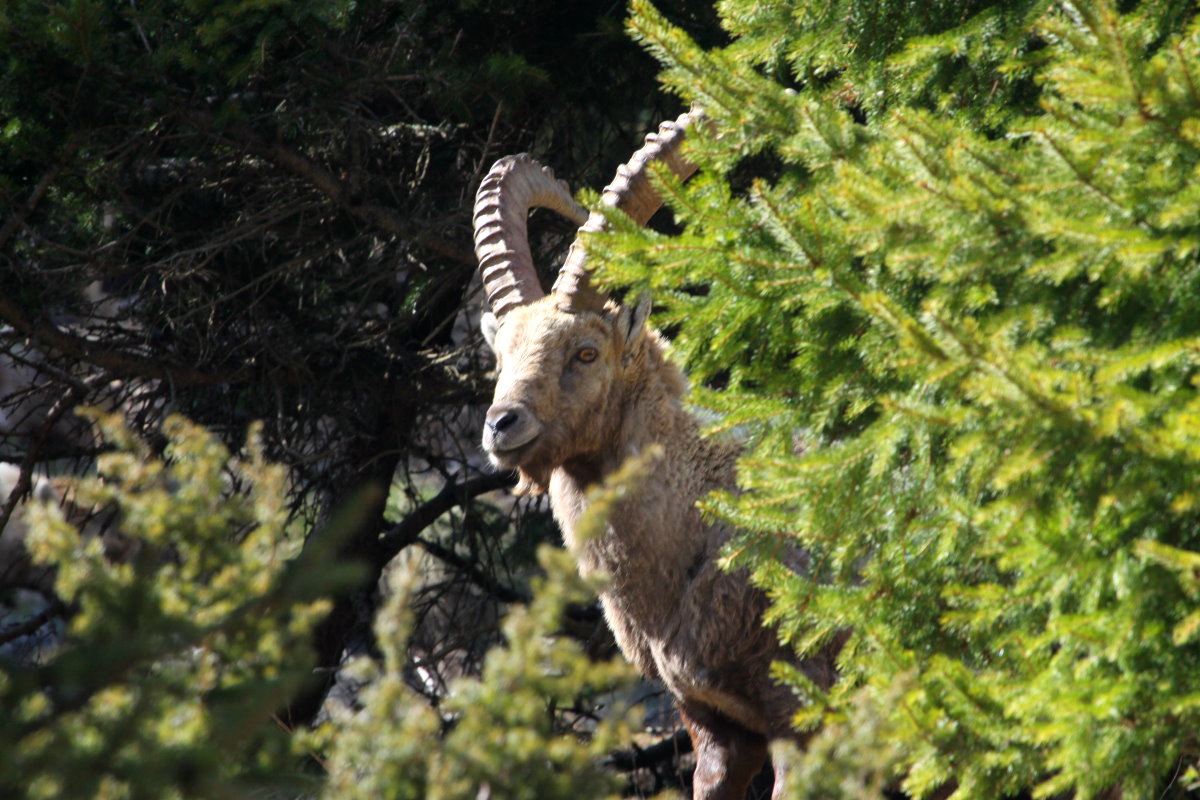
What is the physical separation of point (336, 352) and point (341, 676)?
283 centimetres

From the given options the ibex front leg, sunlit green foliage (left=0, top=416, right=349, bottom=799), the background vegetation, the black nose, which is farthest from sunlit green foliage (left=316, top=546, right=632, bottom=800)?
the ibex front leg

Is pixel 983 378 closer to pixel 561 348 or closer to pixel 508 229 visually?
pixel 561 348

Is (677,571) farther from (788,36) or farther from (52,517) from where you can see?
(52,517)

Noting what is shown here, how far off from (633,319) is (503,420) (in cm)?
83

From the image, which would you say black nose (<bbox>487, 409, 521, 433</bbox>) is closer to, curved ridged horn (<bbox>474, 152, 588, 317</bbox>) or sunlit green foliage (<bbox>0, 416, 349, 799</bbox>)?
curved ridged horn (<bbox>474, 152, 588, 317</bbox>)

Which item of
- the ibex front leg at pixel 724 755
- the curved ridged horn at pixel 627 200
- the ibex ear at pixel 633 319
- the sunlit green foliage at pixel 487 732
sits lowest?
the ibex front leg at pixel 724 755

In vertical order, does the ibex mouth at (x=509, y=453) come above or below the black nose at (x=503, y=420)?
below

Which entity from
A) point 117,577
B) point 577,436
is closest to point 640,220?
point 577,436

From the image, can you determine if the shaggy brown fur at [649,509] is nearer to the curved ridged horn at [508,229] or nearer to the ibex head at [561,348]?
the ibex head at [561,348]

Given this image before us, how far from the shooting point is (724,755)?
18.1 feet

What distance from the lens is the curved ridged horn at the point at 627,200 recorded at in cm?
558

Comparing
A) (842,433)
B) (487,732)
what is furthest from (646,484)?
(487,732)

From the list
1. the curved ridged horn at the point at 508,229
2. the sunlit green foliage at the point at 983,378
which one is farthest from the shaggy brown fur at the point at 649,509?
the sunlit green foliage at the point at 983,378

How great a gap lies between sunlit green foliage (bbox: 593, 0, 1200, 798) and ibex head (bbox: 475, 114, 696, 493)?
1.16 m
